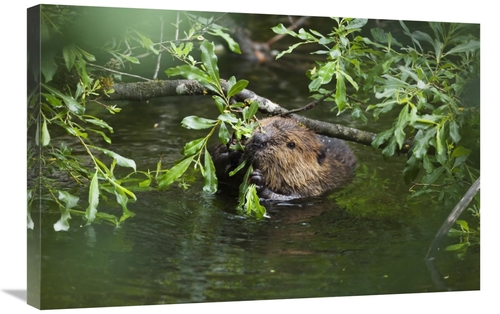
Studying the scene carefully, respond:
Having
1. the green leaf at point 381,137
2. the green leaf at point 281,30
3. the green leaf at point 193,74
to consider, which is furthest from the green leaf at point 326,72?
the green leaf at point 193,74

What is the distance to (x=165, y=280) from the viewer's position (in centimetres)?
523

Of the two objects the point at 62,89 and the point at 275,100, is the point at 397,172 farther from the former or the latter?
the point at 62,89

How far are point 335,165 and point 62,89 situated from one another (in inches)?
100

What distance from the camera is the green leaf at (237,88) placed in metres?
5.60

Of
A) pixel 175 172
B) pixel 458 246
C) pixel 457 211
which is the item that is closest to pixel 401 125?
pixel 457 211

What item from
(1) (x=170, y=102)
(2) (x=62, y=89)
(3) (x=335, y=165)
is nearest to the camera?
(2) (x=62, y=89)

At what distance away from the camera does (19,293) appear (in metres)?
5.42

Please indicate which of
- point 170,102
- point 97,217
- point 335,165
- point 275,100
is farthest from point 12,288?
point 335,165

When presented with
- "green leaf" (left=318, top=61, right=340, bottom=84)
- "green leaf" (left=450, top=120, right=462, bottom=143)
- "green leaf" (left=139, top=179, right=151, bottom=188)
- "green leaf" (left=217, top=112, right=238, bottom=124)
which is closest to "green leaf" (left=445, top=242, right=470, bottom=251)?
"green leaf" (left=450, top=120, right=462, bottom=143)

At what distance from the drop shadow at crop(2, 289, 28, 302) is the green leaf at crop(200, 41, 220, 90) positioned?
181 centimetres

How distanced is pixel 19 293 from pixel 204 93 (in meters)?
1.80

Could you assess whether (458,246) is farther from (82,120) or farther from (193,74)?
(82,120)

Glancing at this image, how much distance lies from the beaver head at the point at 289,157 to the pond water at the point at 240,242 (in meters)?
0.16

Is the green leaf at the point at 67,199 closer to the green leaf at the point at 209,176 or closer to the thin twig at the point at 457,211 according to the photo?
the green leaf at the point at 209,176
